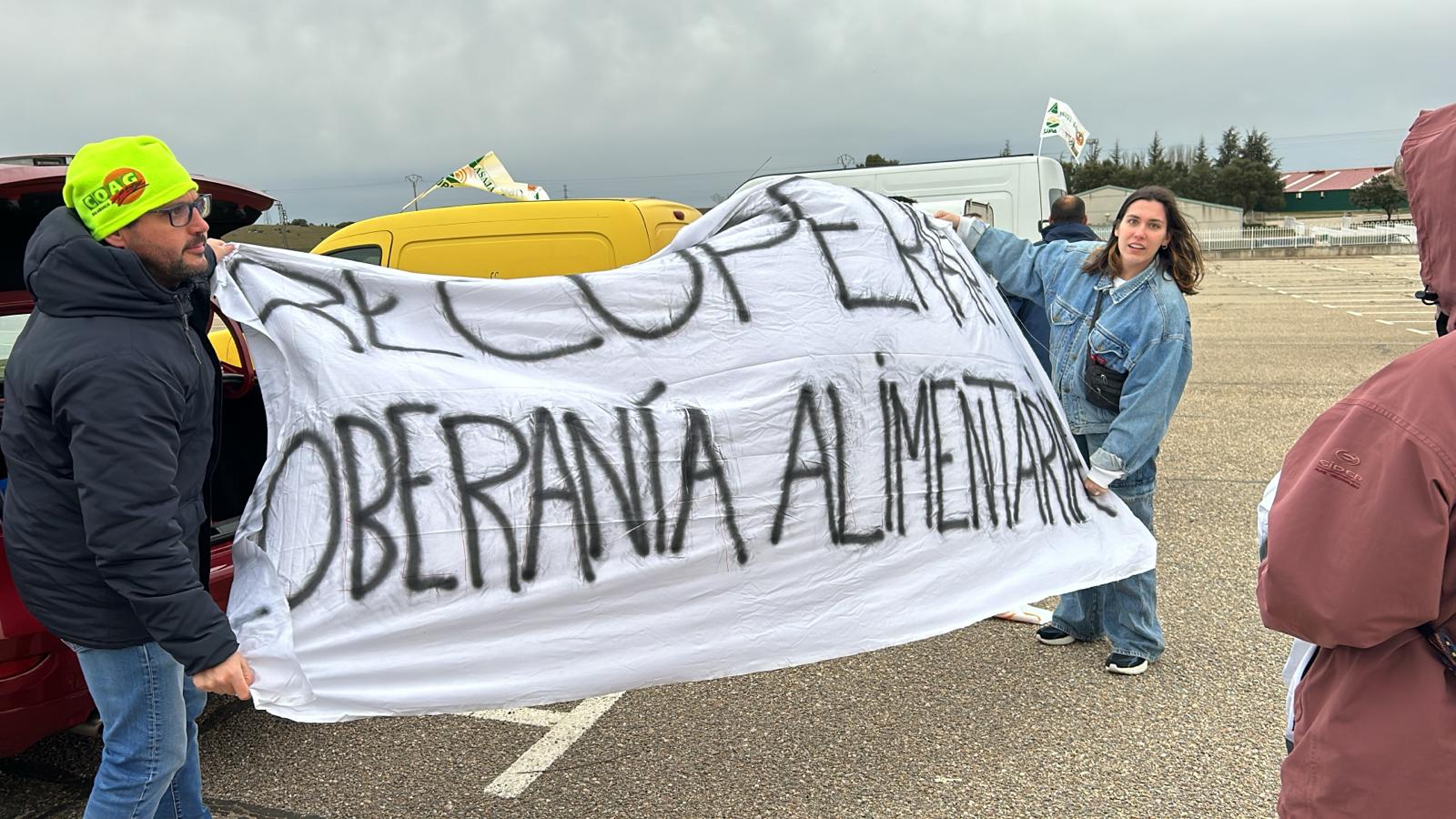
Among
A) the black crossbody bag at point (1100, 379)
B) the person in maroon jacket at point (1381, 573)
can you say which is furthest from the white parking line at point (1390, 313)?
the person in maroon jacket at point (1381, 573)

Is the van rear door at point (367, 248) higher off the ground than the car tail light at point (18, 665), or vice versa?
the van rear door at point (367, 248)

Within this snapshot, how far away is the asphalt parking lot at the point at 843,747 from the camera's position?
118 inches

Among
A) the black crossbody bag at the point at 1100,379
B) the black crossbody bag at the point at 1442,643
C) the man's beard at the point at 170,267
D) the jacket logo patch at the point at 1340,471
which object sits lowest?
the black crossbody bag at the point at 1442,643

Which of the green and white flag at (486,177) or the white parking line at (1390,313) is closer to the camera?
the green and white flag at (486,177)

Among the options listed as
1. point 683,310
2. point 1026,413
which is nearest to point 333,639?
point 683,310

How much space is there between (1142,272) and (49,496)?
11.6 ft

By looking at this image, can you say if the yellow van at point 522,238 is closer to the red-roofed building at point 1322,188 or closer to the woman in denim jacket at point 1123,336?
the woman in denim jacket at point 1123,336

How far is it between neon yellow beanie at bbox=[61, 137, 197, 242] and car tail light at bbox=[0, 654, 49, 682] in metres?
1.28

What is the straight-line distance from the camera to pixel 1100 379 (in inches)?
147

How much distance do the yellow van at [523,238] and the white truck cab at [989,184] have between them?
17.4ft

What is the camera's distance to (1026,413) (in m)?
3.34

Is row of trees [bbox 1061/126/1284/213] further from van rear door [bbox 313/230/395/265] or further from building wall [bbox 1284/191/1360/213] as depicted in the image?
van rear door [bbox 313/230/395/265]

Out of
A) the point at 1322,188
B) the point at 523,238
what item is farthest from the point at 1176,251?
the point at 1322,188

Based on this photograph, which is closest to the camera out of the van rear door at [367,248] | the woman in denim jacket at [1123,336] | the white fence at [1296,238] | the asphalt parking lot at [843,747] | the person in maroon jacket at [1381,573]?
the person in maroon jacket at [1381,573]
